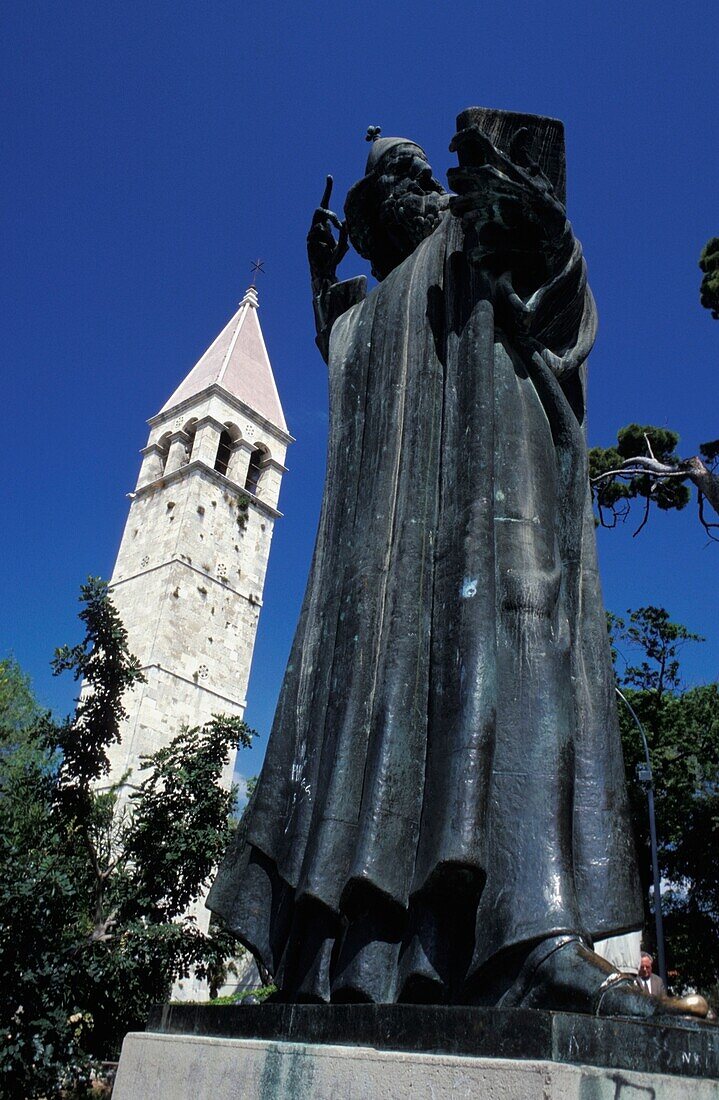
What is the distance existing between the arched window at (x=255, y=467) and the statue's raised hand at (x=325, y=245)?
1589 inches

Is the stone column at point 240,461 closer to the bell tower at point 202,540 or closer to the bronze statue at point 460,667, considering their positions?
the bell tower at point 202,540

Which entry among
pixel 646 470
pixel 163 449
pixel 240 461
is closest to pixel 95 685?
pixel 646 470

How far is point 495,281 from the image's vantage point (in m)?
3.03

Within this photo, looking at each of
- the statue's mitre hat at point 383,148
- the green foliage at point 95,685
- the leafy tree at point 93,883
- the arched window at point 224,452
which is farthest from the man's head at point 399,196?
the arched window at point 224,452

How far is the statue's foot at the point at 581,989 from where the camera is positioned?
1679mm

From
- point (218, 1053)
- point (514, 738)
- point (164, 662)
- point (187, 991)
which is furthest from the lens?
point (164, 662)

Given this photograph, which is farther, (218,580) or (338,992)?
(218,580)

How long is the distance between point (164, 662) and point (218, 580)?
539cm

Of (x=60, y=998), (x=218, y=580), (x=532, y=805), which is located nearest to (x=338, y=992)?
(x=532, y=805)

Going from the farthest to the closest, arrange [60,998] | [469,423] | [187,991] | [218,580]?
1. [218,580]
2. [187,991]
3. [60,998]
4. [469,423]

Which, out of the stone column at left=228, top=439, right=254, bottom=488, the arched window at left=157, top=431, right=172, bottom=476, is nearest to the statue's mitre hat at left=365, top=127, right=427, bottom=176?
the stone column at left=228, top=439, right=254, bottom=488

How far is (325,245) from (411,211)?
412 mm

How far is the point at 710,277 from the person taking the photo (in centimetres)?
1571

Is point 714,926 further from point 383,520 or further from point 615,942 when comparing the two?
point 383,520
